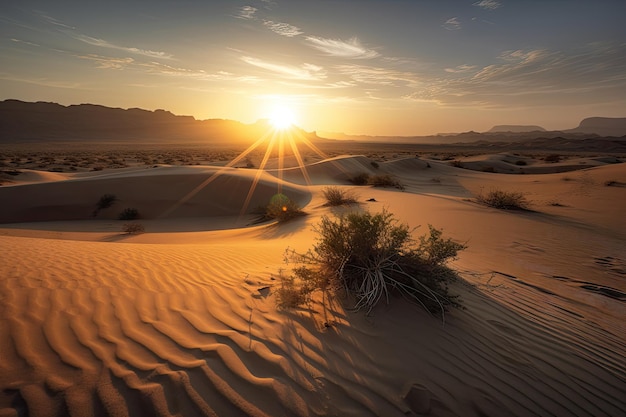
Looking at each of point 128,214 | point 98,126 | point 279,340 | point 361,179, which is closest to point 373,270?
point 279,340

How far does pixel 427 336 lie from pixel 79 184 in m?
15.6

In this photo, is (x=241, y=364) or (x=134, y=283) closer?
(x=241, y=364)

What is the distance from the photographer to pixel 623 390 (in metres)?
2.58

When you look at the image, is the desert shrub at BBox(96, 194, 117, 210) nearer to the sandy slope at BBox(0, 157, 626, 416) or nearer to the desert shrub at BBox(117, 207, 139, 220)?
the desert shrub at BBox(117, 207, 139, 220)

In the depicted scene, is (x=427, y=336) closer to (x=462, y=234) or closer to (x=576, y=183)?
(x=462, y=234)

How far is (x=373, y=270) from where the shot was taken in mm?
3328

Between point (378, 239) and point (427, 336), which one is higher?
point (378, 239)

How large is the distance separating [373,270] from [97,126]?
12297cm

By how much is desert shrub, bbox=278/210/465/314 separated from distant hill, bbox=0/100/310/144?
90977mm

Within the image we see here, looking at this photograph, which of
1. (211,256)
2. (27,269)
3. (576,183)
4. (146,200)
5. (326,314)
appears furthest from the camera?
(576,183)

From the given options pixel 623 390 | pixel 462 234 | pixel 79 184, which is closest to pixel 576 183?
pixel 462 234

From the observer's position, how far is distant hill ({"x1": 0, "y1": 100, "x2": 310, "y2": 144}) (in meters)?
79.4

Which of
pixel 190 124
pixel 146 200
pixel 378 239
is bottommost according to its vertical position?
pixel 146 200

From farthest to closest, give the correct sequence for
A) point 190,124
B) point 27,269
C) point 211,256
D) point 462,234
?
point 190,124 < point 462,234 < point 211,256 < point 27,269
